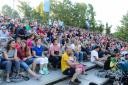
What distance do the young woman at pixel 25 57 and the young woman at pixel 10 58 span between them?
0.34 m

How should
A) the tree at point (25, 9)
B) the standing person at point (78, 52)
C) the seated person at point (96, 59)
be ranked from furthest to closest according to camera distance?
the tree at point (25, 9) < the seated person at point (96, 59) < the standing person at point (78, 52)

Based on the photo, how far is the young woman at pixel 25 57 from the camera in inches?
392

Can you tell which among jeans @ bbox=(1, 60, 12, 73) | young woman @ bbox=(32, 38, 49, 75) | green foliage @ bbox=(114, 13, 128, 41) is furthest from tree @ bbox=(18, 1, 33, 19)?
jeans @ bbox=(1, 60, 12, 73)

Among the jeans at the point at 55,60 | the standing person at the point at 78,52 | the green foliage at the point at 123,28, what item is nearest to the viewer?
the jeans at the point at 55,60

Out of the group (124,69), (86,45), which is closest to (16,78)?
(124,69)

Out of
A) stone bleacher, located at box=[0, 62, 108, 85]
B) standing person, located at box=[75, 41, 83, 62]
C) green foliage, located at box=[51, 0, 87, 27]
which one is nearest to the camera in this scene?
stone bleacher, located at box=[0, 62, 108, 85]

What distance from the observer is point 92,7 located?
6488 cm

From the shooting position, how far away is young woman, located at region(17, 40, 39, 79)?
32.7ft

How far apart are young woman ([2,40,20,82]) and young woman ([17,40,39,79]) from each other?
0.34 meters

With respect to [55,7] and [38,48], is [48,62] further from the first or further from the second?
[55,7]

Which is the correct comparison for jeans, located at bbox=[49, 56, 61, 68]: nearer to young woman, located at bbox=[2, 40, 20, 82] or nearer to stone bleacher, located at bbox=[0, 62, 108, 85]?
stone bleacher, located at bbox=[0, 62, 108, 85]

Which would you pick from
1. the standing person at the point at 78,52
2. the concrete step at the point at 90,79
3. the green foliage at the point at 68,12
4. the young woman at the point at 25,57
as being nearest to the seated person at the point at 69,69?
the concrete step at the point at 90,79

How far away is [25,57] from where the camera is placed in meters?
10.6

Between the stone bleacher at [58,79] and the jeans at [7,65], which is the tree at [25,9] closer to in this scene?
the stone bleacher at [58,79]
